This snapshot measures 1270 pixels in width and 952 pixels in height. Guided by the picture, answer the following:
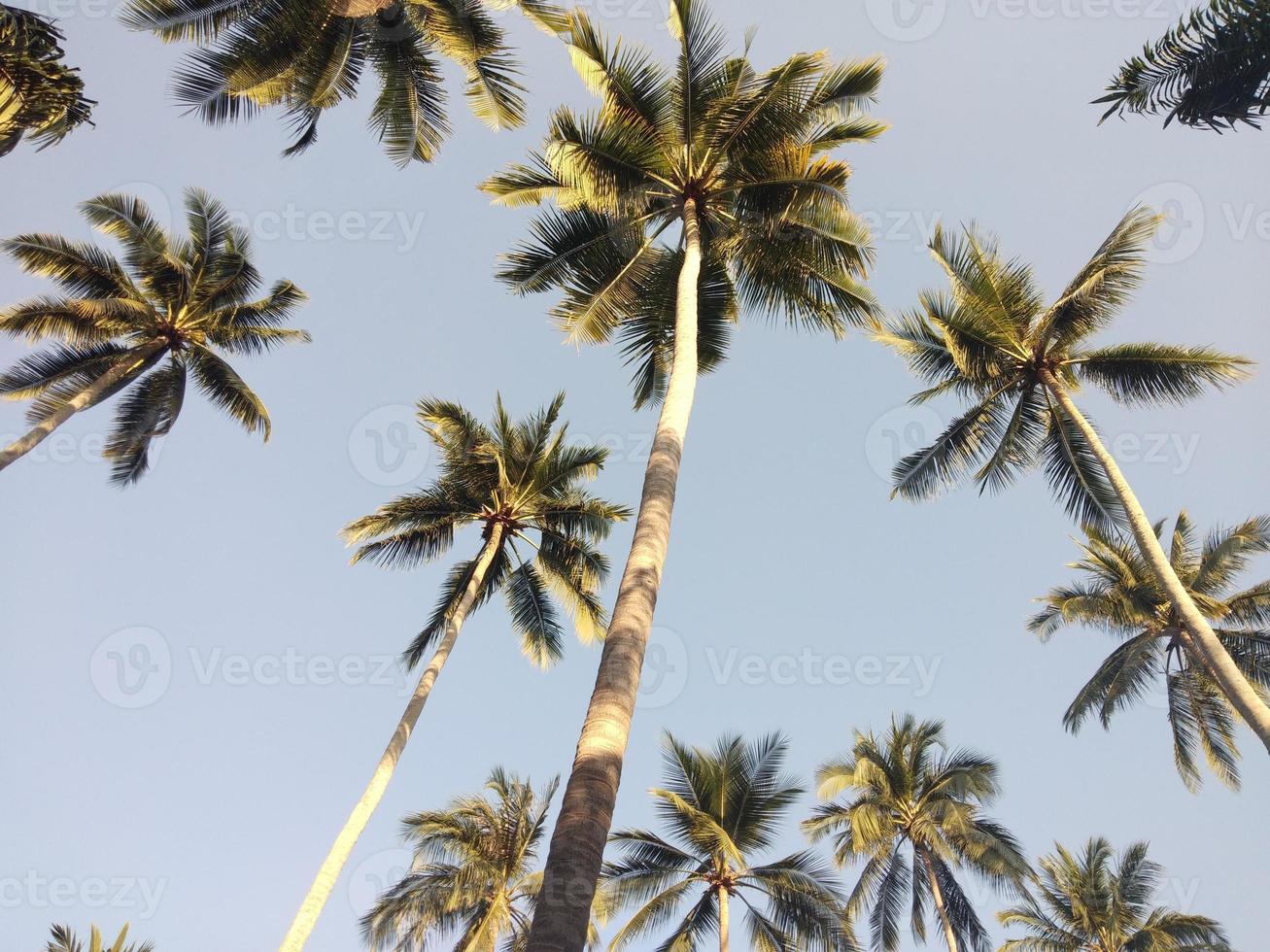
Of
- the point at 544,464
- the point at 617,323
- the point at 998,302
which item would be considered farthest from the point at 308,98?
the point at 998,302

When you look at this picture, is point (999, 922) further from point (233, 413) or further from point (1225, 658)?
point (233, 413)

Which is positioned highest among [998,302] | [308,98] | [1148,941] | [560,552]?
[998,302]

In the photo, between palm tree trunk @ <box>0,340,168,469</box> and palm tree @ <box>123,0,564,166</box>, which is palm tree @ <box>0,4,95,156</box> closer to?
palm tree @ <box>123,0,564,166</box>

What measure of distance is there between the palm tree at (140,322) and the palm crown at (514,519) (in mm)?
5994

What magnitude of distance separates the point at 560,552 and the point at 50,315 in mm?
13673

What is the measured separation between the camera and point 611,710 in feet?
23.5

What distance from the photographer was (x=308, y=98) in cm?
1543

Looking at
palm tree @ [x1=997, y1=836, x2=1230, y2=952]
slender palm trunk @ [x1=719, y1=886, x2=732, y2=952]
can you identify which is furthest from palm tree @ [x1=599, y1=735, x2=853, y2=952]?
palm tree @ [x1=997, y1=836, x2=1230, y2=952]

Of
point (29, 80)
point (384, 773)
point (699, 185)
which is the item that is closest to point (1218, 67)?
point (699, 185)

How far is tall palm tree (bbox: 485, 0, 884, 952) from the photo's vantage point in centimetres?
1288

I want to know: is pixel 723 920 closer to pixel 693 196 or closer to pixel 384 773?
pixel 384 773

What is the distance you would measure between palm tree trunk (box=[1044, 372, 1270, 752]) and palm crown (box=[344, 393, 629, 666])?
1039cm

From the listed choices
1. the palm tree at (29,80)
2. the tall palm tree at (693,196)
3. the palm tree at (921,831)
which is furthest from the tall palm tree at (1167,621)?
the palm tree at (29,80)

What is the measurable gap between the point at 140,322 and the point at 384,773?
13025mm
